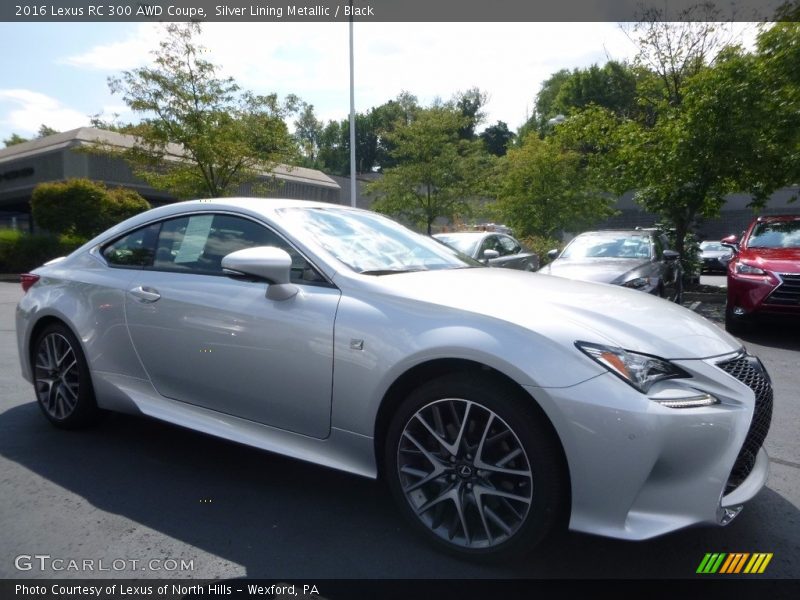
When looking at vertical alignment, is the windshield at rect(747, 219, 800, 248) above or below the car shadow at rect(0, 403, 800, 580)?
above

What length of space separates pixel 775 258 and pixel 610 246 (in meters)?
2.55

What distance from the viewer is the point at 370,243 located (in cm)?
356

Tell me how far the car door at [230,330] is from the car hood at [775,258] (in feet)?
22.6

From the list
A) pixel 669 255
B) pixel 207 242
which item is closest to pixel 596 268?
pixel 669 255

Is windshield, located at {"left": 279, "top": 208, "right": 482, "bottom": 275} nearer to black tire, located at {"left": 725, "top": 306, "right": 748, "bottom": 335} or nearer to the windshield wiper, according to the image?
the windshield wiper

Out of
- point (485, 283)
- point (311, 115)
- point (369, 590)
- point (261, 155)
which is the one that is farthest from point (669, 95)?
point (311, 115)

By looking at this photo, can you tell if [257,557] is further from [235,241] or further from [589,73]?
[589,73]

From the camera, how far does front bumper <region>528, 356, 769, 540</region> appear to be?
2281mm

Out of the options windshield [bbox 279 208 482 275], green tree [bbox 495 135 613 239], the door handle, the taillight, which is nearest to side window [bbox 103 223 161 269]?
the door handle

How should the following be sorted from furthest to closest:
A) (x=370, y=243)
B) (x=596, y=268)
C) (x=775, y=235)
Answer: (x=596, y=268) < (x=775, y=235) < (x=370, y=243)

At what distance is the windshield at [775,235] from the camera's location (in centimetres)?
862

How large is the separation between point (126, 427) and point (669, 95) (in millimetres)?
Result: 14523

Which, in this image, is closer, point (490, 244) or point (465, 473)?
point (465, 473)

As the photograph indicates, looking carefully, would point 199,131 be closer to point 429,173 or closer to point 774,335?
point 429,173
